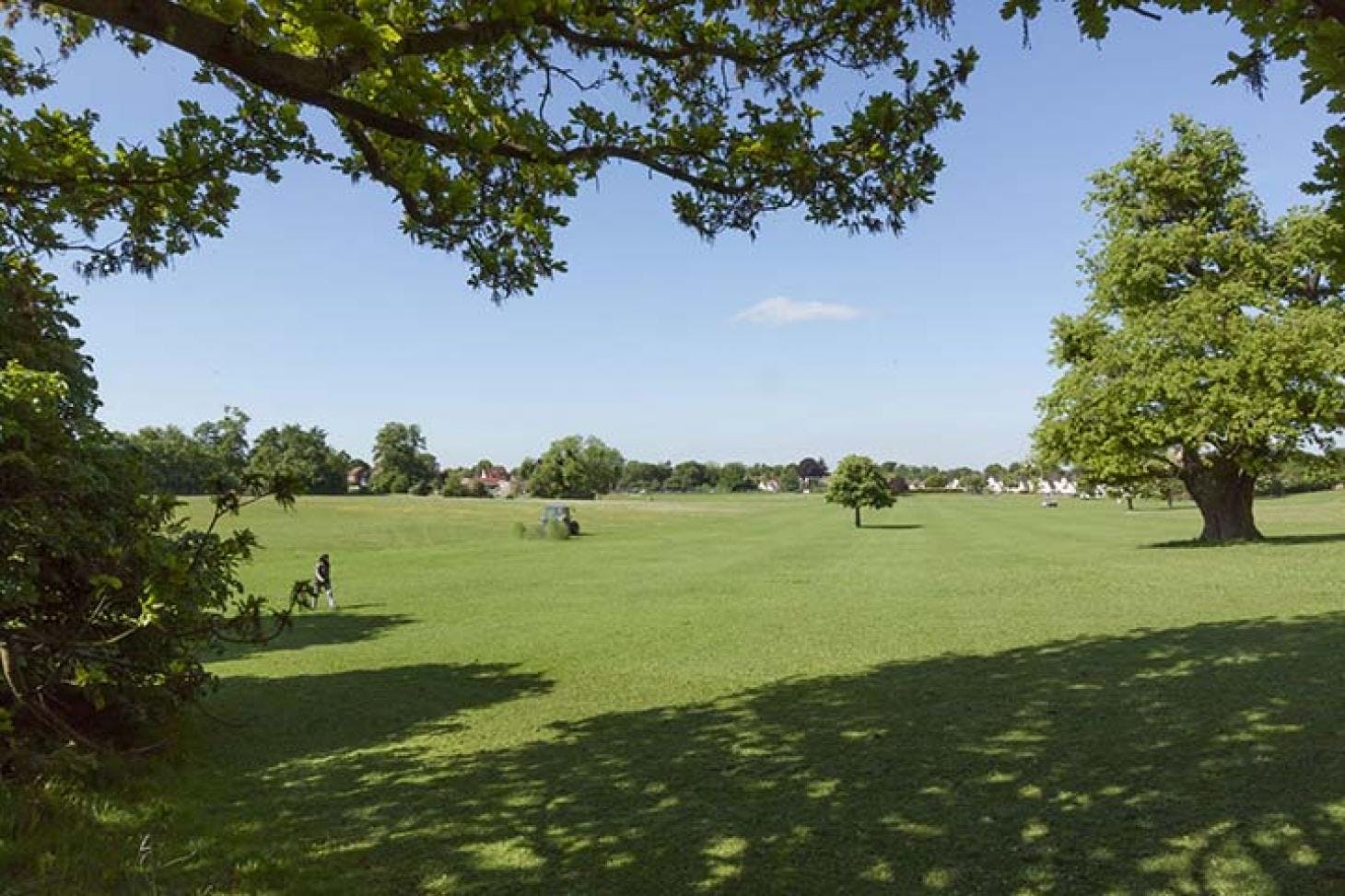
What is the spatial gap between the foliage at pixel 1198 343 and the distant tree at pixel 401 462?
135576mm

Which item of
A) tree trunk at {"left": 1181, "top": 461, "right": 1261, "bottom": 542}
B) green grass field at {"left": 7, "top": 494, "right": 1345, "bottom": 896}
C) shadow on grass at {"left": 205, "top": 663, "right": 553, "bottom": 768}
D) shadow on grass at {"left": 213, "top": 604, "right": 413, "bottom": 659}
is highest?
tree trunk at {"left": 1181, "top": 461, "right": 1261, "bottom": 542}

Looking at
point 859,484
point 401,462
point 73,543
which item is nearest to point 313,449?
point 401,462

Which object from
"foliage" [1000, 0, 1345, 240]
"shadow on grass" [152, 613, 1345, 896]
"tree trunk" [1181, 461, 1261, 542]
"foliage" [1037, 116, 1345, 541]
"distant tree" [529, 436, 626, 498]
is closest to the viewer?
"foliage" [1000, 0, 1345, 240]

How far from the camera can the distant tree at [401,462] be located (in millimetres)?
153000

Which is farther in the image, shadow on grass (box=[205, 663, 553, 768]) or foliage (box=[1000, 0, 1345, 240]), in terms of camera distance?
shadow on grass (box=[205, 663, 553, 768])

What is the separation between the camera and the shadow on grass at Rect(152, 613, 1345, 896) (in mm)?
5195

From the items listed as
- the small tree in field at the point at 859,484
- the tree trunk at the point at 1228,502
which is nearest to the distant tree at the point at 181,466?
the tree trunk at the point at 1228,502

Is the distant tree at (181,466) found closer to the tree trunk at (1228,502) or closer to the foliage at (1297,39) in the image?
the foliage at (1297,39)

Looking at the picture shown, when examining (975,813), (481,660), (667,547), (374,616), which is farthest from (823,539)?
(975,813)

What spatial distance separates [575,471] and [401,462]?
134 feet

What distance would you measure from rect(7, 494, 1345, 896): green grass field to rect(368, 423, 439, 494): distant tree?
141m

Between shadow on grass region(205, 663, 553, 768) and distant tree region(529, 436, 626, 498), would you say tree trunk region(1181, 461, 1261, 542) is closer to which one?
shadow on grass region(205, 663, 553, 768)

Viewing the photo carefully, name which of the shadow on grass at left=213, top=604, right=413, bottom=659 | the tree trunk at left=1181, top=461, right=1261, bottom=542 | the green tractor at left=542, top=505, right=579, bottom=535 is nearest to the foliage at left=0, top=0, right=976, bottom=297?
the shadow on grass at left=213, top=604, right=413, bottom=659

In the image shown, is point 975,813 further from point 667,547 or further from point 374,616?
point 667,547
